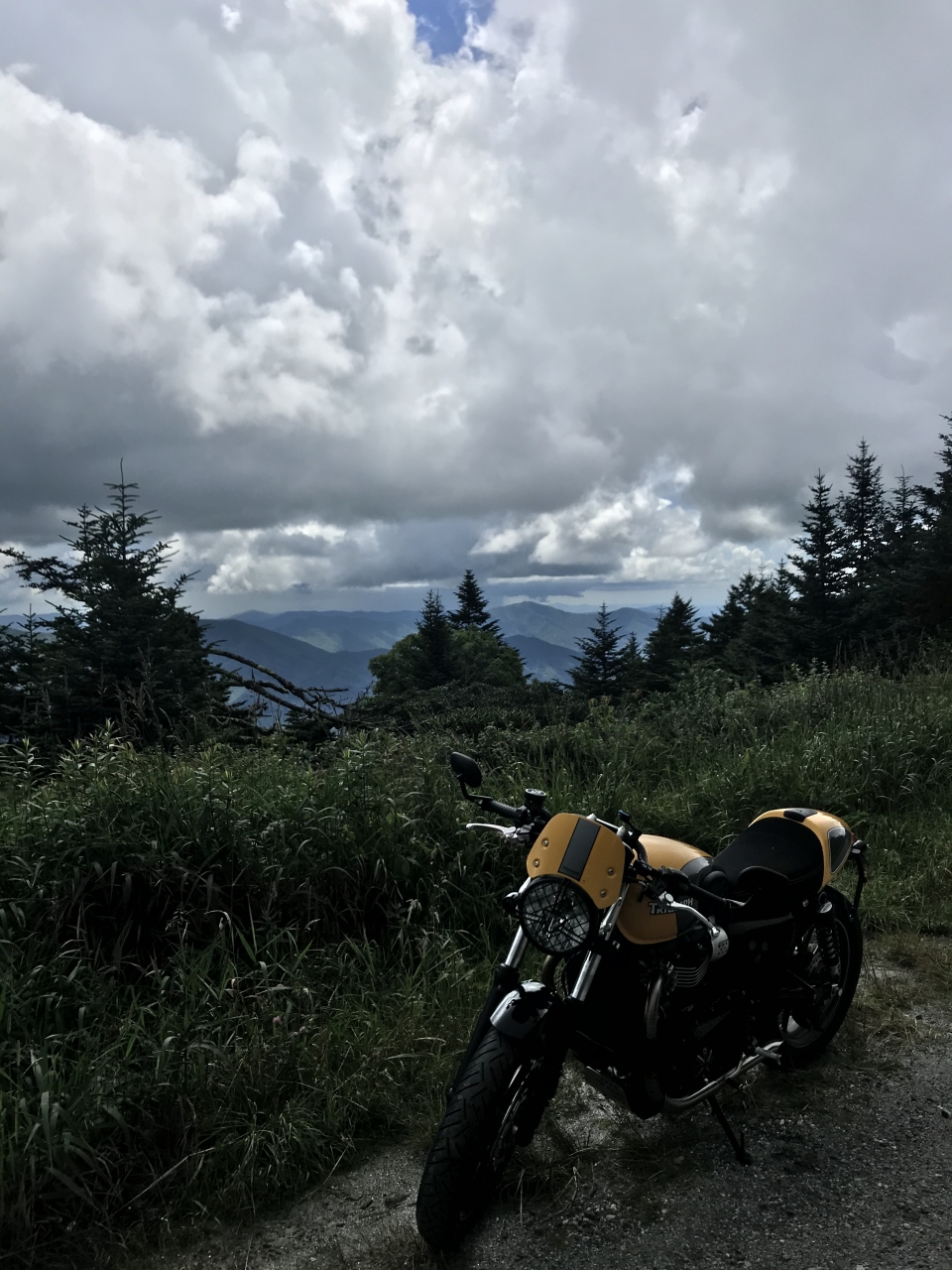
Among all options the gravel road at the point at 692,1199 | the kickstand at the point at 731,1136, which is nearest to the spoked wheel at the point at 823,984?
the gravel road at the point at 692,1199

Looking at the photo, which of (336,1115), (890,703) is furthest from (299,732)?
(890,703)

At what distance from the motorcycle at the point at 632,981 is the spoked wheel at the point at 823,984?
0.01 m

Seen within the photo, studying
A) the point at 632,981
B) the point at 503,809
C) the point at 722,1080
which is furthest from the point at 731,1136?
the point at 503,809

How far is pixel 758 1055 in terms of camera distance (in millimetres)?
2855

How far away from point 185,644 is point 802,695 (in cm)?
925

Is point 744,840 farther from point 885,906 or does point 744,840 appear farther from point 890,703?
point 890,703

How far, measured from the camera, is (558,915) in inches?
88.5

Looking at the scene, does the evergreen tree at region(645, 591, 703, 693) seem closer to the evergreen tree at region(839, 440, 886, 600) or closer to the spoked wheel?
the evergreen tree at region(839, 440, 886, 600)

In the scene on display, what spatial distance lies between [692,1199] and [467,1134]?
2.80ft

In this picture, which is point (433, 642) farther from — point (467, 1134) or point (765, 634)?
point (467, 1134)

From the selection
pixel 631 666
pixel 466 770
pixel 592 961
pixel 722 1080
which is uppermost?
pixel 466 770

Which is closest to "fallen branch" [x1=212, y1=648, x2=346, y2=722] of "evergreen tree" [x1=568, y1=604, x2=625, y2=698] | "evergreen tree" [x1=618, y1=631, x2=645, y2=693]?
"evergreen tree" [x1=618, y1=631, x2=645, y2=693]

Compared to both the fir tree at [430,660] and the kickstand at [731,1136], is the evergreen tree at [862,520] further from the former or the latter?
the kickstand at [731,1136]

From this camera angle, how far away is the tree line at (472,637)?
8.85 m
